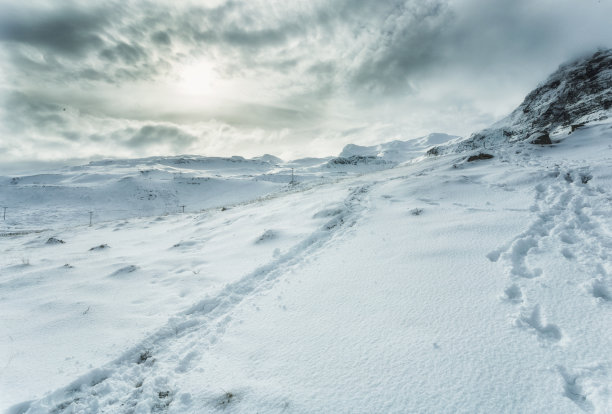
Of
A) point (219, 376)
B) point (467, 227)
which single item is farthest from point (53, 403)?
point (467, 227)

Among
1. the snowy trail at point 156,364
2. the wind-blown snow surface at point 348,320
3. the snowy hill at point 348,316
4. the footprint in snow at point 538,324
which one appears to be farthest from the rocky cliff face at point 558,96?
the snowy trail at point 156,364

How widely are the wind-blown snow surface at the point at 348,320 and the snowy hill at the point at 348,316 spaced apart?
0.10 feet

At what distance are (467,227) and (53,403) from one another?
10.1 metres

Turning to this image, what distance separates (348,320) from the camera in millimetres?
5215

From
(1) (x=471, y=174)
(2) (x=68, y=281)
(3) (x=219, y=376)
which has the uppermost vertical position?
(1) (x=471, y=174)

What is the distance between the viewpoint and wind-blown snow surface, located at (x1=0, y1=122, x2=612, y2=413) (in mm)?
3576

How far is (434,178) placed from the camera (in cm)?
1645

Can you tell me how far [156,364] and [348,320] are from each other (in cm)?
351

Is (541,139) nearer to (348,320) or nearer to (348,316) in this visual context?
(348,316)

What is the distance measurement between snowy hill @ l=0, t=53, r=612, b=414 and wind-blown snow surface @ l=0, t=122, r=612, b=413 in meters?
0.03

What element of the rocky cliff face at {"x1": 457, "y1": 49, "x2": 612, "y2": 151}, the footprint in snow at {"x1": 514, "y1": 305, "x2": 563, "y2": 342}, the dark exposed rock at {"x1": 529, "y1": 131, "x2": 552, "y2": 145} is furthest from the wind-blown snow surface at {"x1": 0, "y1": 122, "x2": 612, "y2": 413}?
the rocky cliff face at {"x1": 457, "y1": 49, "x2": 612, "y2": 151}

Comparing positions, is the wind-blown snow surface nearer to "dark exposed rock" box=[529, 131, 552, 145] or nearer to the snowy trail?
the snowy trail

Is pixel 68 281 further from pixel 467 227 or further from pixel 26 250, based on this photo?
pixel 467 227

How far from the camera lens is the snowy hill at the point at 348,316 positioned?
3594mm
